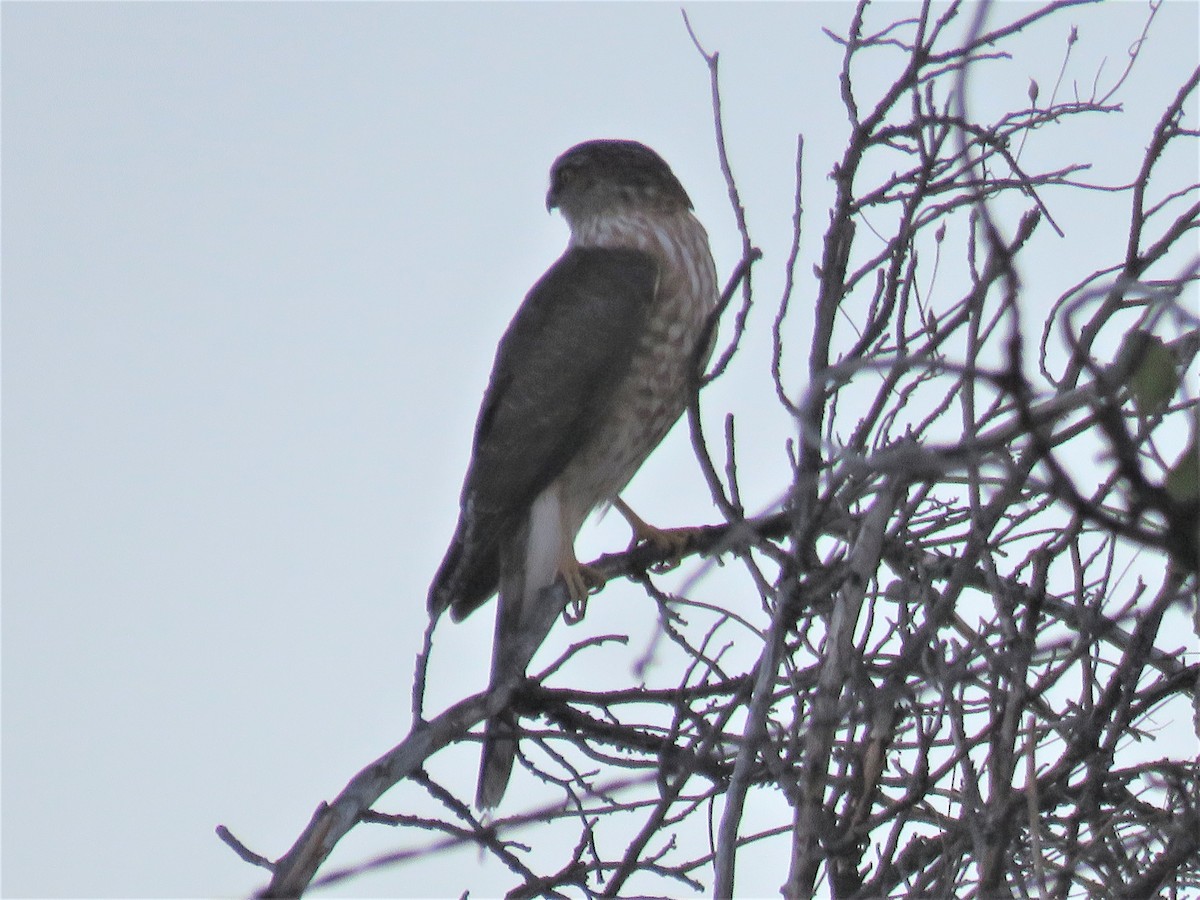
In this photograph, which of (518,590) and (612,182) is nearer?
(518,590)

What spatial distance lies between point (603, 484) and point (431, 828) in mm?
1905

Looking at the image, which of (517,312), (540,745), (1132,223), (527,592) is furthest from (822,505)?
(517,312)

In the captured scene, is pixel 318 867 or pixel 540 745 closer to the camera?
pixel 318 867

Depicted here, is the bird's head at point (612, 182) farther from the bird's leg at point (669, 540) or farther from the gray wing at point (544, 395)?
the bird's leg at point (669, 540)

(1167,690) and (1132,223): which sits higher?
(1132,223)

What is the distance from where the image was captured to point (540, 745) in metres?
3.31

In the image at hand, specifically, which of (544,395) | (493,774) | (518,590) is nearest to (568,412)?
(544,395)

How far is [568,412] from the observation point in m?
4.62

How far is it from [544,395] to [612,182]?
1189 mm

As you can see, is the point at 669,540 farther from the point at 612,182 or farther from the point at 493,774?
the point at 612,182

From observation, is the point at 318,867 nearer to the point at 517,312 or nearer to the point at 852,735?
the point at 852,735

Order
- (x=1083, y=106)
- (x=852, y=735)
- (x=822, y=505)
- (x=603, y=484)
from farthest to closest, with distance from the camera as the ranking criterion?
1. (x=603, y=484)
2. (x=1083, y=106)
3. (x=852, y=735)
4. (x=822, y=505)

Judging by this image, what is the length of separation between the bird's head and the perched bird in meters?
0.40

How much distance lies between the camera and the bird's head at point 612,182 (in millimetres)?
5402
